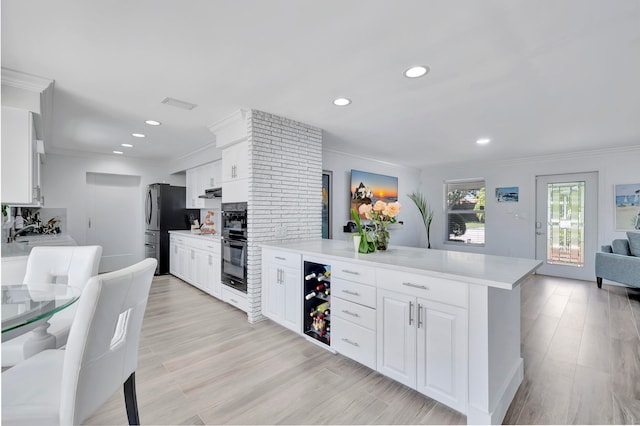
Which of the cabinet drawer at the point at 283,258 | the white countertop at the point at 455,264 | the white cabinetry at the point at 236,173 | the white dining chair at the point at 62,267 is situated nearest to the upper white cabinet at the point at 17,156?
the white dining chair at the point at 62,267

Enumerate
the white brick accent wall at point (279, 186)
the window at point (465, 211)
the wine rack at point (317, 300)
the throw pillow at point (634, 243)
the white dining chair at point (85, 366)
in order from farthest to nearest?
the window at point (465, 211) < the throw pillow at point (634, 243) < the white brick accent wall at point (279, 186) < the wine rack at point (317, 300) < the white dining chair at point (85, 366)

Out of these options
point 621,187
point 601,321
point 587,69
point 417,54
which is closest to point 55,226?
point 417,54

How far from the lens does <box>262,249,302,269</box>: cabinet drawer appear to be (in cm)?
275

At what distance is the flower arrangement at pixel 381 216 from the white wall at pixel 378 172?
7.76 feet

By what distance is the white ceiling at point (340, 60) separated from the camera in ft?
5.17

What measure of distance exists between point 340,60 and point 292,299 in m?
2.14

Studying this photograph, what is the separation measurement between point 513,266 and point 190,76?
2803 millimetres

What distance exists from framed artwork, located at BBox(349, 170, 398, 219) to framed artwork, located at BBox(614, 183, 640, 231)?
12.0ft

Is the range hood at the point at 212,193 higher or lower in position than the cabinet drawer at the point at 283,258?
higher

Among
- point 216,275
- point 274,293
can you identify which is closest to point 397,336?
point 274,293

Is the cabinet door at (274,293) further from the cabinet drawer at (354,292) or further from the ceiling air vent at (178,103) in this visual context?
the ceiling air vent at (178,103)

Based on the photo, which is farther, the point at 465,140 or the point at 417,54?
the point at 465,140

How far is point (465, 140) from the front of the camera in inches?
169

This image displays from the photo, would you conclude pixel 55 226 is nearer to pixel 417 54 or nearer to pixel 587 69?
pixel 417 54
